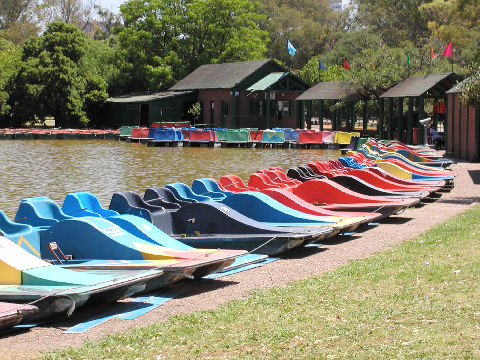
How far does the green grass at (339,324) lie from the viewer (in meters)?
7.32

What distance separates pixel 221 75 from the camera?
7019 cm

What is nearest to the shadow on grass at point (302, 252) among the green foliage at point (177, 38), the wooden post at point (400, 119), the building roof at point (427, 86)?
the building roof at point (427, 86)

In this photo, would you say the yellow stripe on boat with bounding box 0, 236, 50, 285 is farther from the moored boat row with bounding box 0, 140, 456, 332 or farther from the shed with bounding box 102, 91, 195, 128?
the shed with bounding box 102, 91, 195, 128

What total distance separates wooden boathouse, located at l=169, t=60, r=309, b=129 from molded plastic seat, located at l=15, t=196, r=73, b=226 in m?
51.9

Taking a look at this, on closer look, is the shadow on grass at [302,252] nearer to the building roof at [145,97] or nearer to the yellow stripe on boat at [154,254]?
the yellow stripe on boat at [154,254]

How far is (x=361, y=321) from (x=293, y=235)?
521 centimetres

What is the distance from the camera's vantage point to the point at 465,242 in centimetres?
1315

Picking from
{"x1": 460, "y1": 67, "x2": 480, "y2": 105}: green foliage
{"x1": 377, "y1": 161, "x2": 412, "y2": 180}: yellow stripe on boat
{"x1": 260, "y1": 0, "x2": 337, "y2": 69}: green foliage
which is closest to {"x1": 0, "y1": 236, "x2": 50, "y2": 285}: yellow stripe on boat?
{"x1": 377, "y1": 161, "x2": 412, "y2": 180}: yellow stripe on boat

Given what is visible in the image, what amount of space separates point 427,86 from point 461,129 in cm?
807

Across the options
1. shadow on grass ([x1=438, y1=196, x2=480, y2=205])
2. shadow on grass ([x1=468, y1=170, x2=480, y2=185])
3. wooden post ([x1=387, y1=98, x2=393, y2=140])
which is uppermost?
wooden post ([x1=387, y1=98, x2=393, y2=140])

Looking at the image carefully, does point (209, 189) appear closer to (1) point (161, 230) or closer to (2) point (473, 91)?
(1) point (161, 230)

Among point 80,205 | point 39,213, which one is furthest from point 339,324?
point 80,205

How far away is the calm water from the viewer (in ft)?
95.8

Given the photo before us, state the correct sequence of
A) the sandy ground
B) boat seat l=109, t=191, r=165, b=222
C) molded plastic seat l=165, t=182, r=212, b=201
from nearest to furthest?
the sandy ground < boat seat l=109, t=191, r=165, b=222 < molded plastic seat l=165, t=182, r=212, b=201
